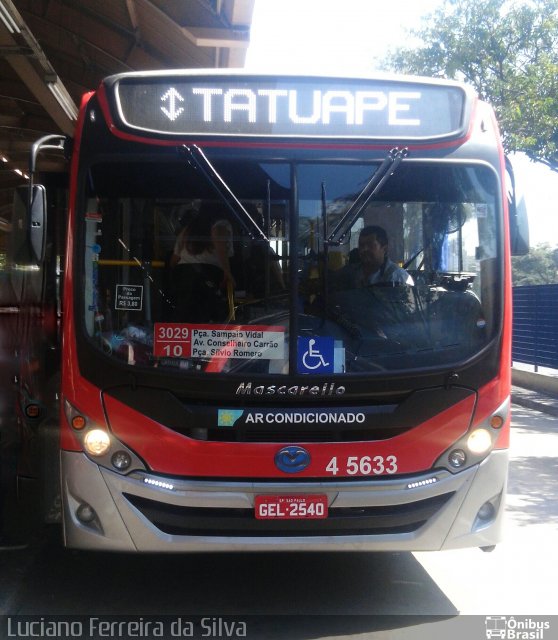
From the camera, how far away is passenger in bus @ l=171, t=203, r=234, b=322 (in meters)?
5.13

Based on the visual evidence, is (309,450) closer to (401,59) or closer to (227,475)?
(227,475)

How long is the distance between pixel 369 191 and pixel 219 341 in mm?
1203

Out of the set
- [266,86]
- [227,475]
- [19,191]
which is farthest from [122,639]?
[266,86]

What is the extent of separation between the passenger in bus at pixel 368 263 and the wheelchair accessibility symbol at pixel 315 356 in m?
0.35

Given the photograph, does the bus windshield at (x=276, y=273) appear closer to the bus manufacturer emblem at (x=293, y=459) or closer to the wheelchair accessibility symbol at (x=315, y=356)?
the wheelchair accessibility symbol at (x=315, y=356)

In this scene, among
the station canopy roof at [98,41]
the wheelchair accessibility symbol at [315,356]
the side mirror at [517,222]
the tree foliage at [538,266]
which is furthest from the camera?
the tree foliage at [538,266]

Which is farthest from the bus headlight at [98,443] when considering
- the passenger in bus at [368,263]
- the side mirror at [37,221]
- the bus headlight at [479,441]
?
the bus headlight at [479,441]

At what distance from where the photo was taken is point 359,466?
496cm

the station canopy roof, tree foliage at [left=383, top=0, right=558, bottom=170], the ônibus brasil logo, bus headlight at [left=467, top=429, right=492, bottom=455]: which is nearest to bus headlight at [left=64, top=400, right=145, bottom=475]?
bus headlight at [left=467, top=429, right=492, bottom=455]

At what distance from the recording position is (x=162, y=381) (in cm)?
495

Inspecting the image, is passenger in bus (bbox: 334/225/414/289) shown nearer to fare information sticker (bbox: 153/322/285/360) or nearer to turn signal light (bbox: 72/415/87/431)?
fare information sticker (bbox: 153/322/285/360)

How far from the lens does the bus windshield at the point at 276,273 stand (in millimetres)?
5059

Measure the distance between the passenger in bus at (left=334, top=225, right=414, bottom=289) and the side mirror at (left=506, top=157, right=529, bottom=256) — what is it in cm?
95

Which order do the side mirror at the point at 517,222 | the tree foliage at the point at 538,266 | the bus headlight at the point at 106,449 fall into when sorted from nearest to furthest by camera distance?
the bus headlight at the point at 106,449 → the side mirror at the point at 517,222 → the tree foliage at the point at 538,266
